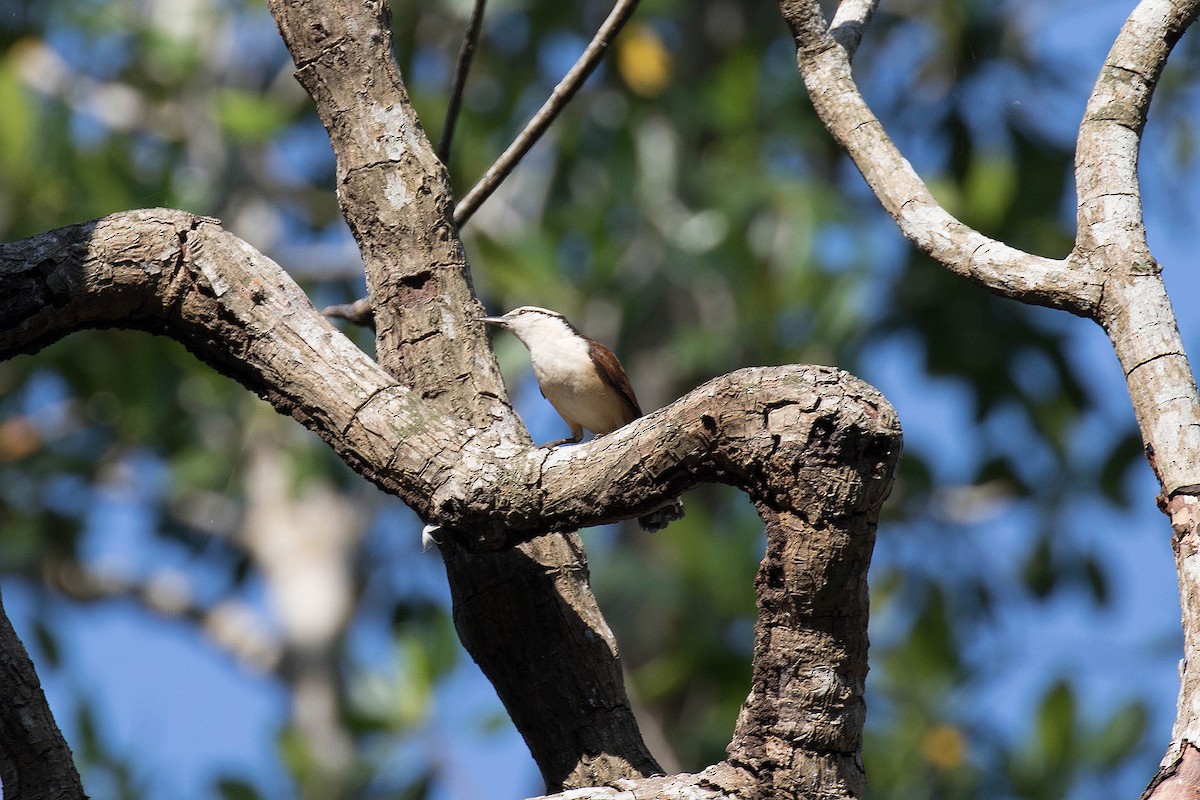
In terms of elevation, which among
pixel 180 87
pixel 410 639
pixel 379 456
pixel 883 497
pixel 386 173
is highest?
pixel 180 87

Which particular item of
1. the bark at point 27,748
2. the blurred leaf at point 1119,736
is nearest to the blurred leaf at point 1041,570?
the blurred leaf at point 1119,736

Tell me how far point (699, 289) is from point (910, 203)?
7.48 m

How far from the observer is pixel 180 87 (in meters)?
10.7

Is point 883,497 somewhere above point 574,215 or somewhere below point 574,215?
below

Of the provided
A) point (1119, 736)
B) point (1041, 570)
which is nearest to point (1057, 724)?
point (1119, 736)

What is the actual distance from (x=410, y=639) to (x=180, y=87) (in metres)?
4.79

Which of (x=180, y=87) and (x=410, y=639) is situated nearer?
(x=410, y=639)

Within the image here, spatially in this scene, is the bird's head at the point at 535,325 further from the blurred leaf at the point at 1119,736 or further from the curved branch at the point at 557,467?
the blurred leaf at the point at 1119,736

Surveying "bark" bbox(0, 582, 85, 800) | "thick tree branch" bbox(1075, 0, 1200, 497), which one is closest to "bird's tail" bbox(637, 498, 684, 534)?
"thick tree branch" bbox(1075, 0, 1200, 497)

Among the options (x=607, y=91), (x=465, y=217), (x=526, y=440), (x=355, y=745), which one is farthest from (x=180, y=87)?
(x=526, y=440)

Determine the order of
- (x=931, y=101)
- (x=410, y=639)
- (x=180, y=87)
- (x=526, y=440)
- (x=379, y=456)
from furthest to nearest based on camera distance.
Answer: (x=931, y=101) → (x=180, y=87) → (x=410, y=639) → (x=526, y=440) → (x=379, y=456)

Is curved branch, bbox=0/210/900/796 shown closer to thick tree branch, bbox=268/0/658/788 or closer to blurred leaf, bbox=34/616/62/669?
thick tree branch, bbox=268/0/658/788

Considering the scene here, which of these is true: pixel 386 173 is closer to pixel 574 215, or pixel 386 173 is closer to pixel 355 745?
pixel 574 215

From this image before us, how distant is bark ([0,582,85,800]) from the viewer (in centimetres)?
309
